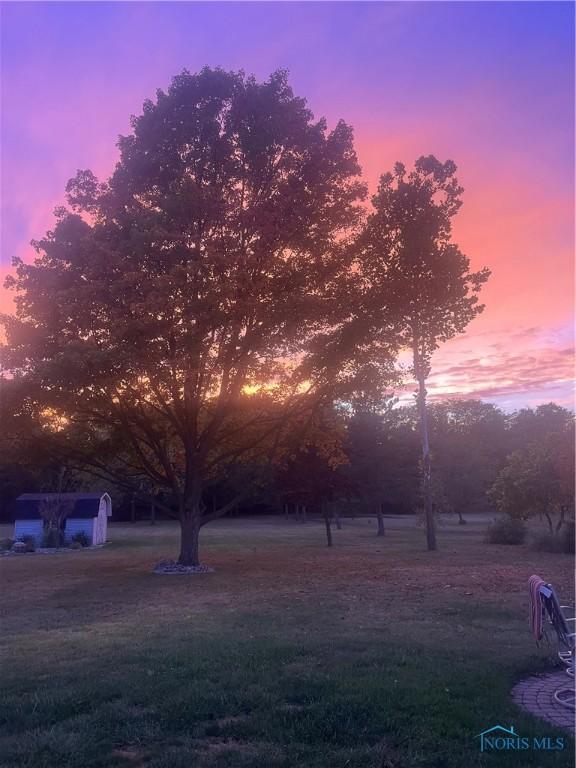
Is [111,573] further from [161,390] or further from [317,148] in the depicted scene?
[317,148]

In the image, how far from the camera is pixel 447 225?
17.6 m

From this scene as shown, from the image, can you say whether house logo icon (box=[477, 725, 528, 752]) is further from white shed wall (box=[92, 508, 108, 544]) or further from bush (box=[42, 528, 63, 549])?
white shed wall (box=[92, 508, 108, 544])

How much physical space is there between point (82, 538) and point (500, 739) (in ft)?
107

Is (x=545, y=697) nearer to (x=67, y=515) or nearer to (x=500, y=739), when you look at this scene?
(x=500, y=739)

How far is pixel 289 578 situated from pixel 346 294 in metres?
7.69

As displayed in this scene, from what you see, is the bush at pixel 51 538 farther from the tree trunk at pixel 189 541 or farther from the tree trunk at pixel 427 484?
the tree trunk at pixel 427 484

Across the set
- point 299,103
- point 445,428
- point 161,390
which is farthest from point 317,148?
point 445,428

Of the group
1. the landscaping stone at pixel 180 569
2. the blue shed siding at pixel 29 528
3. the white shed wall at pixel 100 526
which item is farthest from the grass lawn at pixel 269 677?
the white shed wall at pixel 100 526

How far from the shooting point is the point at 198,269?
1536 centimetres

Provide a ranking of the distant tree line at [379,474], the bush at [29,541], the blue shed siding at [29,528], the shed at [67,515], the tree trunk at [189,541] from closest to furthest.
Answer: the tree trunk at [189,541] < the distant tree line at [379,474] < the bush at [29,541] < the shed at [67,515] < the blue shed siding at [29,528]

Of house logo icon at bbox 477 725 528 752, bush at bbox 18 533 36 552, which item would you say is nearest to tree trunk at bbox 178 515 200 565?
house logo icon at bbox 477 725 528 752

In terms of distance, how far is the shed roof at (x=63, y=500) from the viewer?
111ft

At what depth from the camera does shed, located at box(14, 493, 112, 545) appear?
110 feet

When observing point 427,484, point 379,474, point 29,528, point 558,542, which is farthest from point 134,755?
point 379,474
